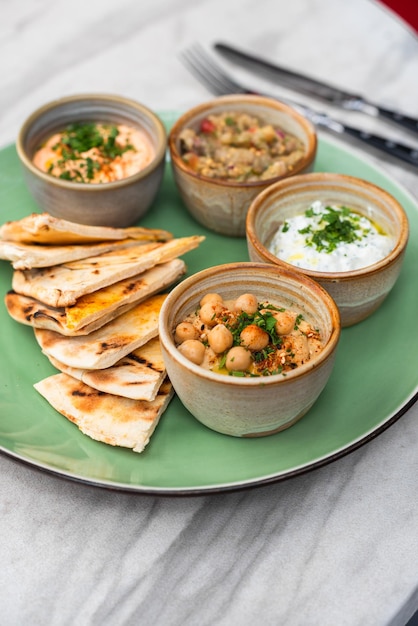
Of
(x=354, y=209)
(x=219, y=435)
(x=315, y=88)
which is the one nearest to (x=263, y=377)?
(x=219, y=435)

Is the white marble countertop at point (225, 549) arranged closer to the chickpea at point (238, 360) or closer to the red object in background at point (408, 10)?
the chickpea at point (238, 360)

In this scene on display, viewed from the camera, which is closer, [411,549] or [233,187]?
[411,549]

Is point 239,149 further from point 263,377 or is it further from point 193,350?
point 263,377

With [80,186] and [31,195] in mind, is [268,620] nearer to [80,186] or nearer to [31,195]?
[80,186]

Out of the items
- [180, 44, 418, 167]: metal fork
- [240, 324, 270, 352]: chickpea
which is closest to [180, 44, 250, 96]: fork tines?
[180, 44, 418, 167]: metal fork

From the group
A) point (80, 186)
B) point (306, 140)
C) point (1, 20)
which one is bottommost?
point (1, 20)

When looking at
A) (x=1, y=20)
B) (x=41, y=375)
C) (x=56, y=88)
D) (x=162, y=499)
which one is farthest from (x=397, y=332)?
(x=1, y=20)

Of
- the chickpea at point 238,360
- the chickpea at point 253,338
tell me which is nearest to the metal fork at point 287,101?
the chickpea at point 253,338
